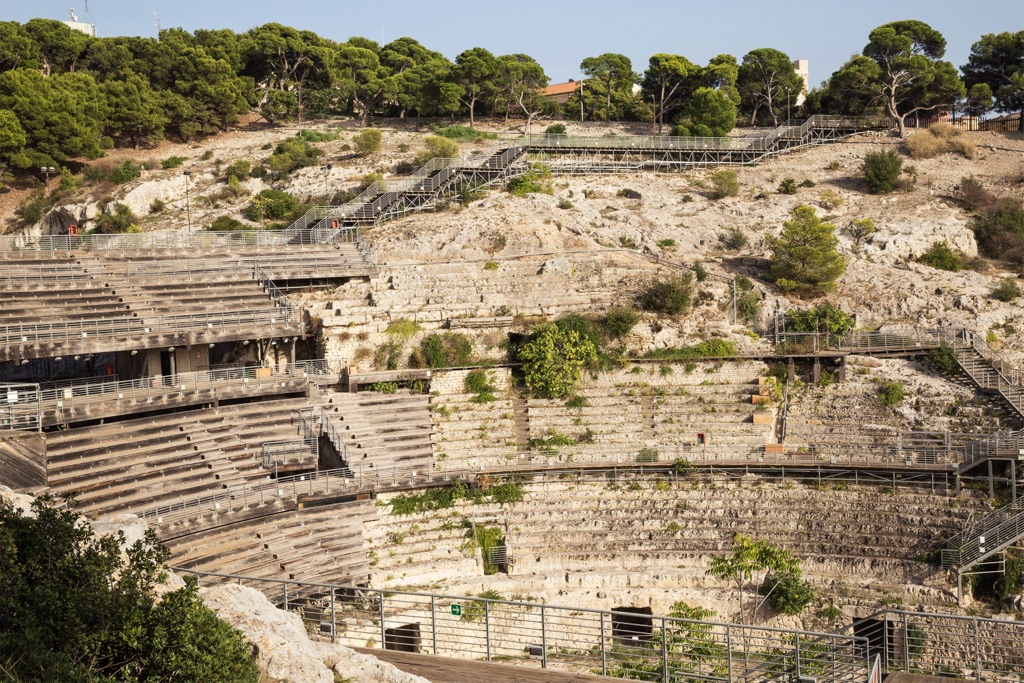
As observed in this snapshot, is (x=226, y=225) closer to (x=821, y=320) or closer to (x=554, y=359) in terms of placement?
(x=554, y=359)

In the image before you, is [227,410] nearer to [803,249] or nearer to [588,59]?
[803,249]

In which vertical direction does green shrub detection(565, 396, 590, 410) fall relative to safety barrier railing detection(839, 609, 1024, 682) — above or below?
above

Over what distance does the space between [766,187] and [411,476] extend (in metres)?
28.4

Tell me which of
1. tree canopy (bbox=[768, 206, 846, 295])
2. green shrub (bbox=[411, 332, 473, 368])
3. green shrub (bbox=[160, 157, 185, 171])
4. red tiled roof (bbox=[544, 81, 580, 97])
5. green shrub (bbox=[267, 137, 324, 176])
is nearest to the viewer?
green shrub (bbox=[411, 332, 473, 368])

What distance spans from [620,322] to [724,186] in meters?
15.2

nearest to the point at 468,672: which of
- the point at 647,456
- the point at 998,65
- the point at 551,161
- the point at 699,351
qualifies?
the point at 647,456

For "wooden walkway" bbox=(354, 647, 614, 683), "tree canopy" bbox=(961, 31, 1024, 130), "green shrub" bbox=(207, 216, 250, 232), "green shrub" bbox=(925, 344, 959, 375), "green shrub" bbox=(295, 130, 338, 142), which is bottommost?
"wooden walkway" bbox=(354, 647, 614, 683)

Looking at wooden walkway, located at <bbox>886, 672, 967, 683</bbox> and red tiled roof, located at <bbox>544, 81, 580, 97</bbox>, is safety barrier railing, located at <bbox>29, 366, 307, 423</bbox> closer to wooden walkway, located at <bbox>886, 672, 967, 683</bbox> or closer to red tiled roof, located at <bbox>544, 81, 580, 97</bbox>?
wooden walkway, located at <bbox>886, 672, 967, 683</bbox>

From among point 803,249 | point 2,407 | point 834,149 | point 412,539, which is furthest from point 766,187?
point 2,407

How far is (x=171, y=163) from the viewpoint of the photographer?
55250 millimetres

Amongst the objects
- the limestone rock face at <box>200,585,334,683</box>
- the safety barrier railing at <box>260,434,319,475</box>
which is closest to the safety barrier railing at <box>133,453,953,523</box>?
the safety barrier railing at <box>260,434,319,475</box>

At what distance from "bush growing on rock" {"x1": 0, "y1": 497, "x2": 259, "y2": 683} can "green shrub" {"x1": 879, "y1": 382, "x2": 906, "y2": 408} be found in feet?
89.0

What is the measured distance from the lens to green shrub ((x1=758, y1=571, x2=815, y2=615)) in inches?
1075

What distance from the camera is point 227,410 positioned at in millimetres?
32344
